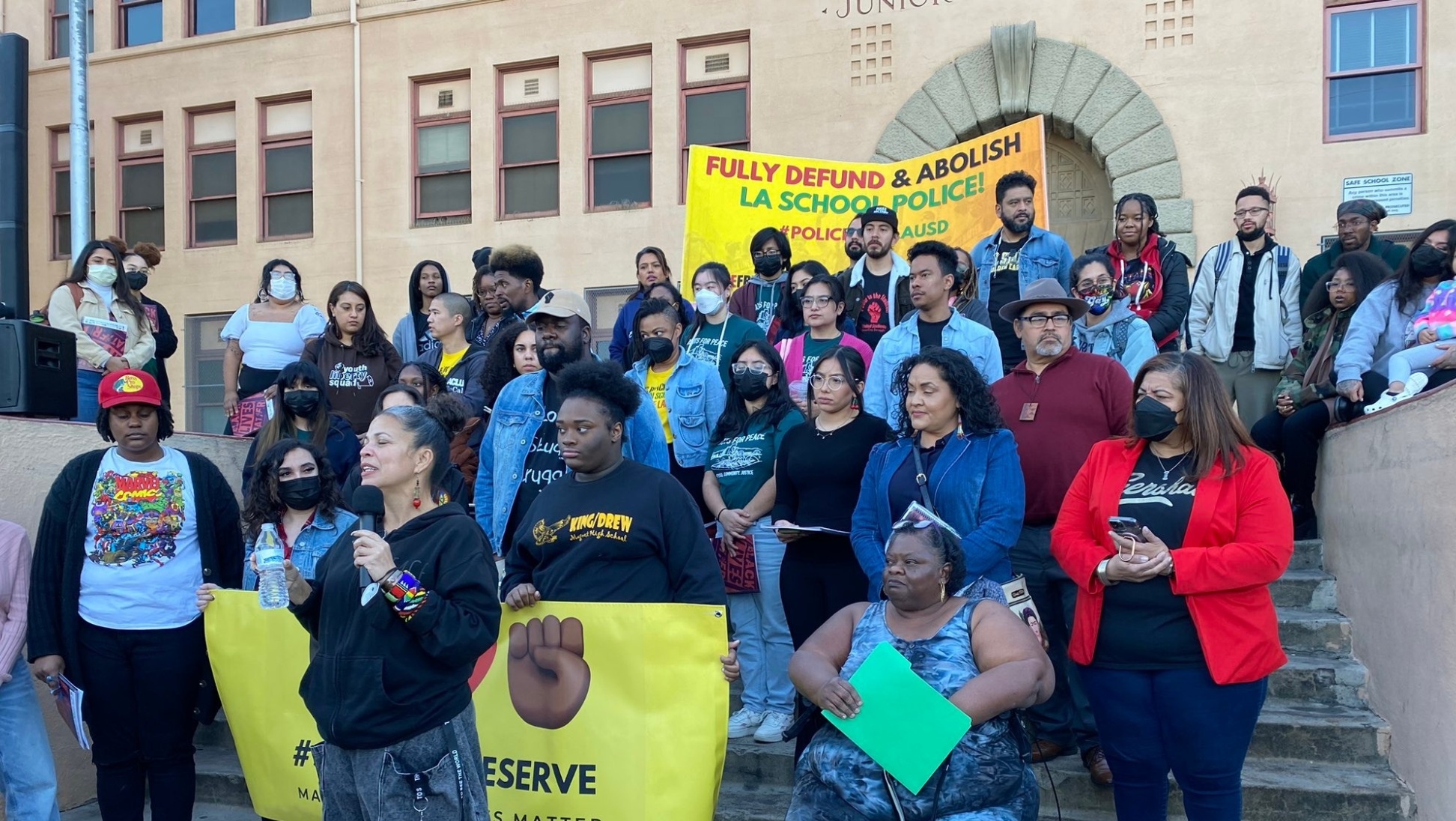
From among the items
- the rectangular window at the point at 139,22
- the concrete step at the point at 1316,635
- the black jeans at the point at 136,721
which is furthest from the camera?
the rectangular window at the point at 139,22

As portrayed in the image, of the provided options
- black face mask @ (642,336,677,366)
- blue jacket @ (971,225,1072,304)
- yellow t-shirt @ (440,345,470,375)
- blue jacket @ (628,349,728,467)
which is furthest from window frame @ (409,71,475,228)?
blue jacket @ (628,349,728,467)

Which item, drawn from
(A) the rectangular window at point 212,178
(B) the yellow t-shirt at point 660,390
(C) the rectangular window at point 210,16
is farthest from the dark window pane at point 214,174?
(B) the yellow t-shirt at point 660,390

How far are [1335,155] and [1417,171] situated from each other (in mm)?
706

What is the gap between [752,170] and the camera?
11172 mm

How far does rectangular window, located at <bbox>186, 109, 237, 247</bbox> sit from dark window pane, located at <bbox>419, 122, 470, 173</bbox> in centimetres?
291

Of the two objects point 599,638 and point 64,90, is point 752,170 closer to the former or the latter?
point 599,638

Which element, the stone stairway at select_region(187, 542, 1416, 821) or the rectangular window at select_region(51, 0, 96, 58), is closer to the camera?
the stone stairway at select_region(187, 542, 1416, 821)

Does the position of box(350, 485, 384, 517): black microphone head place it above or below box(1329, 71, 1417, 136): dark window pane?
below

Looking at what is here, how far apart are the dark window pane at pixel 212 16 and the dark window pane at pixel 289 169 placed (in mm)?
1941

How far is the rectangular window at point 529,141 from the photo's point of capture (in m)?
15.2

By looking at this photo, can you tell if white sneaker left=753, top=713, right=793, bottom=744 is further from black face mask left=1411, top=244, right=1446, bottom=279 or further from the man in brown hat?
black face mask left=1411, top=244, right=1446, bottom=279

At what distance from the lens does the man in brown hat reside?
5.37 meters

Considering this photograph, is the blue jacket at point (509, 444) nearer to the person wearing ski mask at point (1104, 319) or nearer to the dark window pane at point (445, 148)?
the person wearing ski mask at point (1104, 319)

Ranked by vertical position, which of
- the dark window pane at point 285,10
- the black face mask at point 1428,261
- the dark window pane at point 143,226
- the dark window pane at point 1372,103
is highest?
the dark window pane at point 285,10
